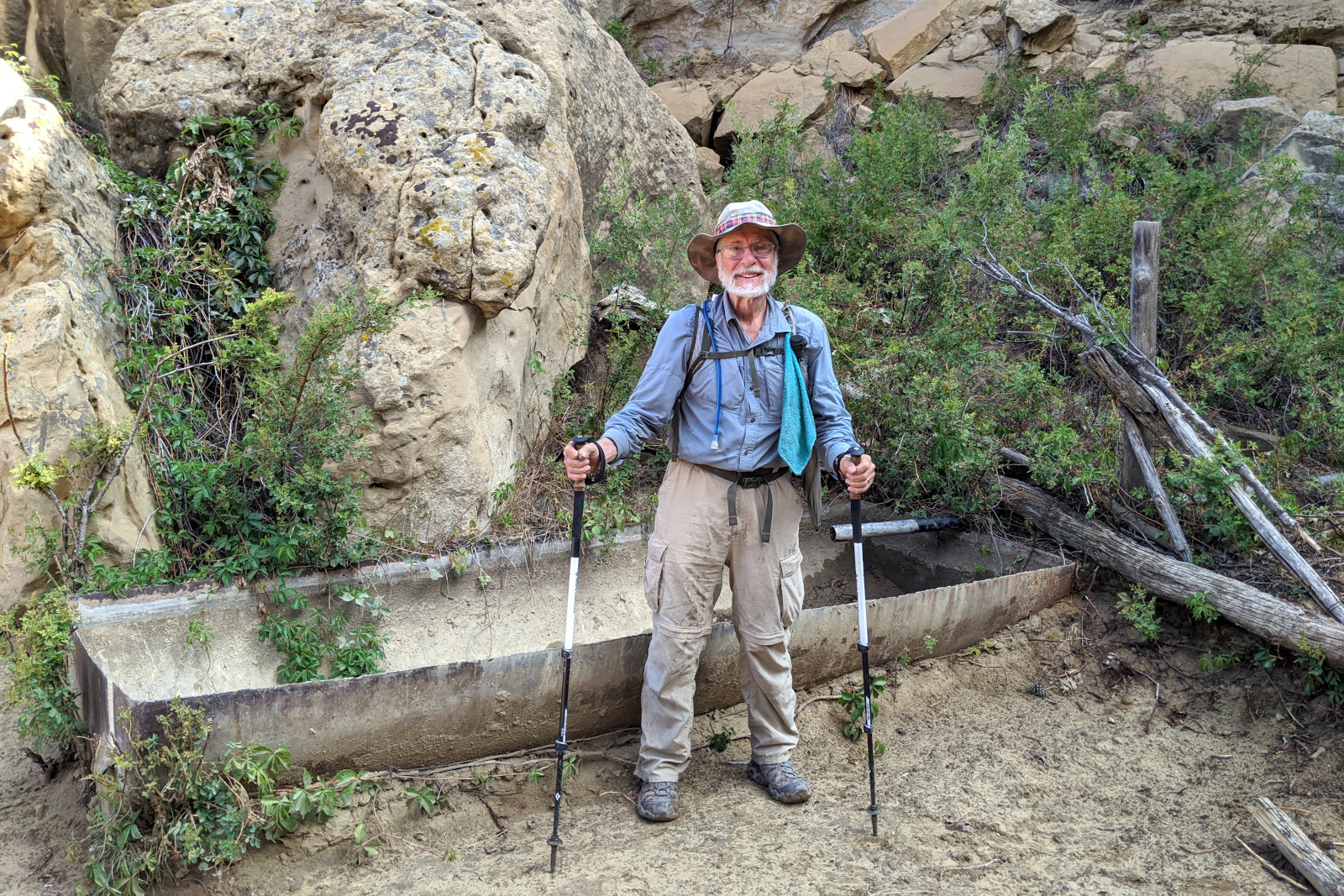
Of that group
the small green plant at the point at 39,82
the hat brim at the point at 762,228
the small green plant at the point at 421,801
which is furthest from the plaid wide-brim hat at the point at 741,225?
the small green plant at the point at 39,82

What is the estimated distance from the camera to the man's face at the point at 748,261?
362 cm

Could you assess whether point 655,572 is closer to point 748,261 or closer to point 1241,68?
point 748,261

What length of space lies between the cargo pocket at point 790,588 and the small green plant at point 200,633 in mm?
2380

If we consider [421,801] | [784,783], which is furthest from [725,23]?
[421,801]

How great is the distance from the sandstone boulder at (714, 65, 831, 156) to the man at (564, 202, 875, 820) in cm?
680

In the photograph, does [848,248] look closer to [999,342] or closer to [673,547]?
[999,342]

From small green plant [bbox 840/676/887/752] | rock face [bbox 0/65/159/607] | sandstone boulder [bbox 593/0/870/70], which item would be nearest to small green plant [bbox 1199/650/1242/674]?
small green plant [bbox 840/676/887/752]

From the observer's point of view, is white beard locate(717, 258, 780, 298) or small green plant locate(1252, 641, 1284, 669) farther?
small green plant locate(1252, 641, 1284, 669)

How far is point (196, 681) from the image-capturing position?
4016mm

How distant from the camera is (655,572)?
3.64m

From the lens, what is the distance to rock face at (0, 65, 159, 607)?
4230 millimetres

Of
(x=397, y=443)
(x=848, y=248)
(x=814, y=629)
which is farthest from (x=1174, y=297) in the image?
(x=397, y=443)

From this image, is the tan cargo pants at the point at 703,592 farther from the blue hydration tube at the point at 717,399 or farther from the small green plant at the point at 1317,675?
the small green plant at the point at 1317,675

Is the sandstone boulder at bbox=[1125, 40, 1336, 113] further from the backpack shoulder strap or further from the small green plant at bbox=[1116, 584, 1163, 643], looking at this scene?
the backpack shoulder strap
